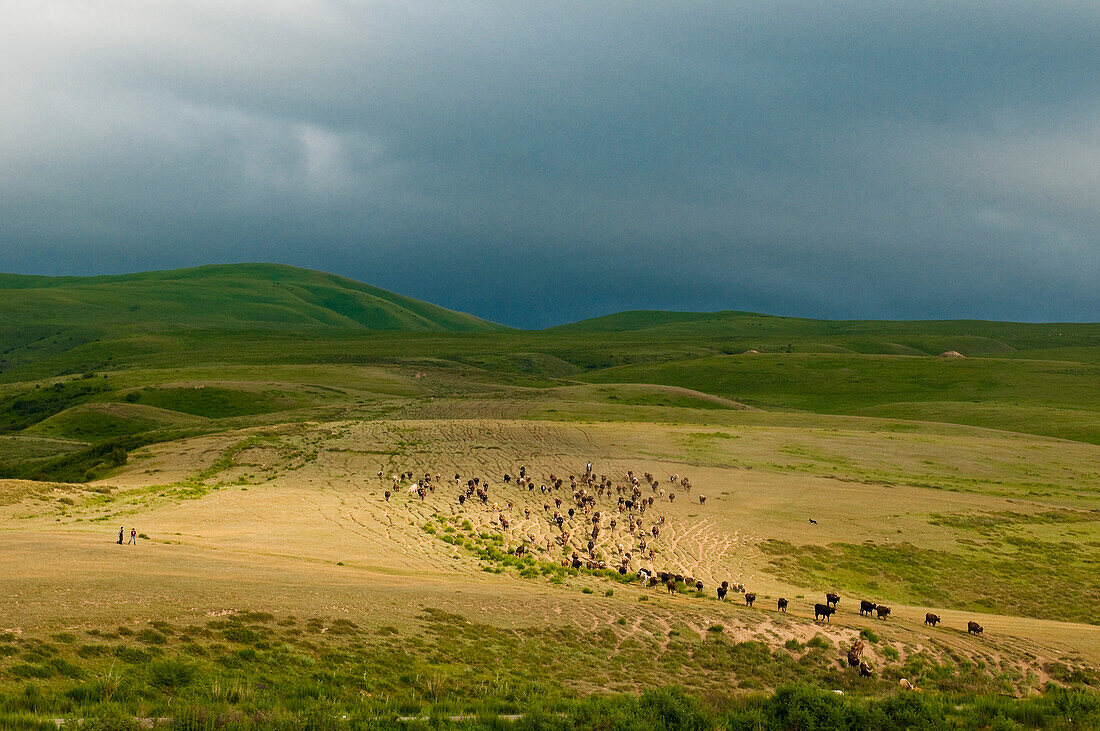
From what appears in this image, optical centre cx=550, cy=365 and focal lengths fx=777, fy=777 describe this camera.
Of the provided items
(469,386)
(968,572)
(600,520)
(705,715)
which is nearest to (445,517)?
(600,520)

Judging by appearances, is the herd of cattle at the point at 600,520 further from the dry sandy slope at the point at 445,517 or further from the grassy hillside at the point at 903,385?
the grassy hillside at the point at 903,385

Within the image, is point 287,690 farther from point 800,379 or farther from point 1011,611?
point 800,379

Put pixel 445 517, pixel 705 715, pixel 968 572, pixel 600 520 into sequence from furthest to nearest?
pixel 600 520 < pixel 445 517 < pixel 968 572 < pixel 705 715

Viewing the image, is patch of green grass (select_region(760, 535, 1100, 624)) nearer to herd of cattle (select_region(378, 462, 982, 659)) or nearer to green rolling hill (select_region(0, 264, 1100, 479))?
herd of cattle (select_region(378, 462, 982, 659))

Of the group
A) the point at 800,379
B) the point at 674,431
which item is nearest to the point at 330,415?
the point at 674,431

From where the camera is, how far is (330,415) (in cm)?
7531

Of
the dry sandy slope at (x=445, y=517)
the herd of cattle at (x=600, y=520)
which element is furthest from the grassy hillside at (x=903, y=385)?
the herd of cattle at (x=600, y=520)

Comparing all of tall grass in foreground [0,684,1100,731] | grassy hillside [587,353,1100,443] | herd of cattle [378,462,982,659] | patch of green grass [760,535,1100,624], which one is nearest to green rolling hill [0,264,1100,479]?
grassy hillside [587,353,1100,443]

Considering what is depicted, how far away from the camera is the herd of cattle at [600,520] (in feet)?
83.5

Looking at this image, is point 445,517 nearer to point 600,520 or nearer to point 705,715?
point 600,520

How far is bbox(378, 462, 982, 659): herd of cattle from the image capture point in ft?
83.5

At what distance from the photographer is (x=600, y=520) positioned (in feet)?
123

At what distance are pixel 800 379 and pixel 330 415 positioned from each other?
8273cm

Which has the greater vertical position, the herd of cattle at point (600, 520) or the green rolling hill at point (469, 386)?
the green rolling hill at point (469, 386)
